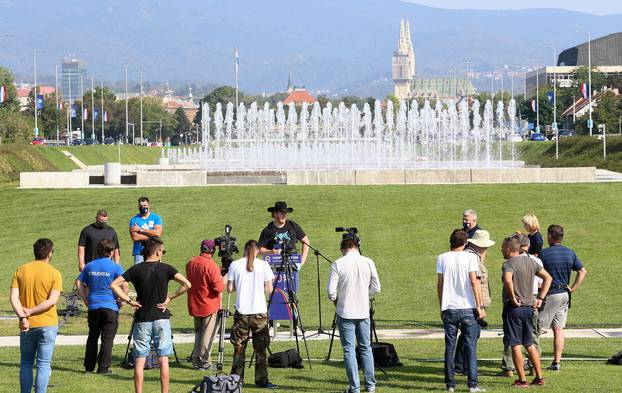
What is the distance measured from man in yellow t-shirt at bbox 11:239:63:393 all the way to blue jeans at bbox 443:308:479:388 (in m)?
4.10

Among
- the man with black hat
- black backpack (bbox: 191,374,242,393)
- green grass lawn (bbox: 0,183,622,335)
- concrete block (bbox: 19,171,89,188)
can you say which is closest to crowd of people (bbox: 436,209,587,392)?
black backpack (bbox: 191,374,242,393)

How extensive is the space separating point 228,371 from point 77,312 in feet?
23.0

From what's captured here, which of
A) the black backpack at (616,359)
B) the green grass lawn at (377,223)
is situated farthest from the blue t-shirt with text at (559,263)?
the green grass lawn at (377,223)

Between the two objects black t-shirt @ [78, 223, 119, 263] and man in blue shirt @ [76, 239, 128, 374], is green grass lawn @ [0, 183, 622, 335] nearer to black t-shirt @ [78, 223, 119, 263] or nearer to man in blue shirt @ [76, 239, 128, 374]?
black t-shirt @ [78, 223, 119, 263]

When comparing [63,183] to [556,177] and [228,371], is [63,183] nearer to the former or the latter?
[556,177]

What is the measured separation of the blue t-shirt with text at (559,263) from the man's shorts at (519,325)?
1299 mm

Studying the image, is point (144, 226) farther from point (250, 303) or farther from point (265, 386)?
point (265, 386)

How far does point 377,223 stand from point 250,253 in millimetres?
20365

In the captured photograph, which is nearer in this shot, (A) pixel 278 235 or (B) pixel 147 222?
(A) pixel 278 235

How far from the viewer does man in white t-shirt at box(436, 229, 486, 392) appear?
12930mm

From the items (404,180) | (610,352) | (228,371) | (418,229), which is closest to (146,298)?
(228,371)

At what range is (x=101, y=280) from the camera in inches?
564

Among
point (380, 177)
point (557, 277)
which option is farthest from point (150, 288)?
point (380, 177)

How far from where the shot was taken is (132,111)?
16850 centimetres
